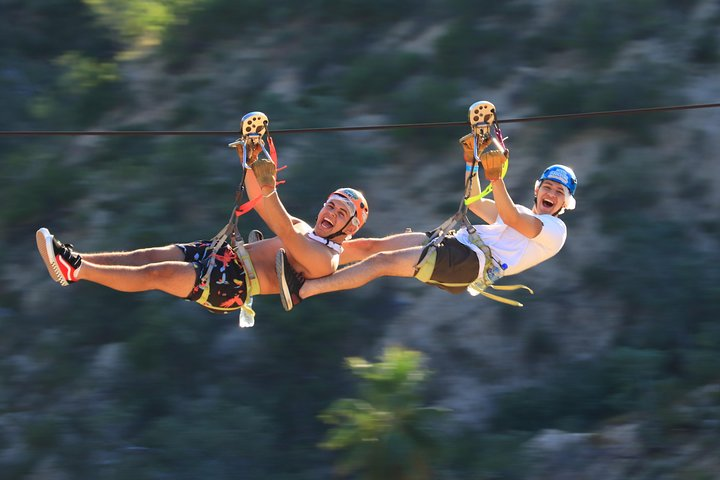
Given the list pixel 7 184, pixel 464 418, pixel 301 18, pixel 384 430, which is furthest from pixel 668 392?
pixel 7 184

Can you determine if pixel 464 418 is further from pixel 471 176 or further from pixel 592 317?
pixel 471 176

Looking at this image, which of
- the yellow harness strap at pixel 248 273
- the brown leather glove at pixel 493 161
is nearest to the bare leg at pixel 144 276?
the yellow harness strap at pixel 248 273

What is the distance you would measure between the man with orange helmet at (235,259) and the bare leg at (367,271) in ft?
0.25

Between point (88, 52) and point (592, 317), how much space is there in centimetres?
952

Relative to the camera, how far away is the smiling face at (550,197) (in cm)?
853

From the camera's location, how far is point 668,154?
15922 mm

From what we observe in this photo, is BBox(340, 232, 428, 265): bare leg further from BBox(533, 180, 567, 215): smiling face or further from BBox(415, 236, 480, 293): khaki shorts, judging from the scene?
BBox(533, 180, 567, 215): smiling face

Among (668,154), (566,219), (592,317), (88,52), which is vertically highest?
(88,52)

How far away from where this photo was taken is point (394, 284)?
15820 mm

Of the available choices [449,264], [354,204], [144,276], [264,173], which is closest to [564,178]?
[449,264]

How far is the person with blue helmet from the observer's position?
319 inches

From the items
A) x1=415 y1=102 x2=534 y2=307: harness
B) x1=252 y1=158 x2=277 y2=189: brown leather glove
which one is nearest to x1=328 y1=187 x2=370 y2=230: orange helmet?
x1=415 y1=102 x2=534 y2=307: harness

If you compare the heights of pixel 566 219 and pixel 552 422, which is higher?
pixel 566 219

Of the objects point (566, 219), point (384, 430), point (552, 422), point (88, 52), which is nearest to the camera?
point (384, 430)
